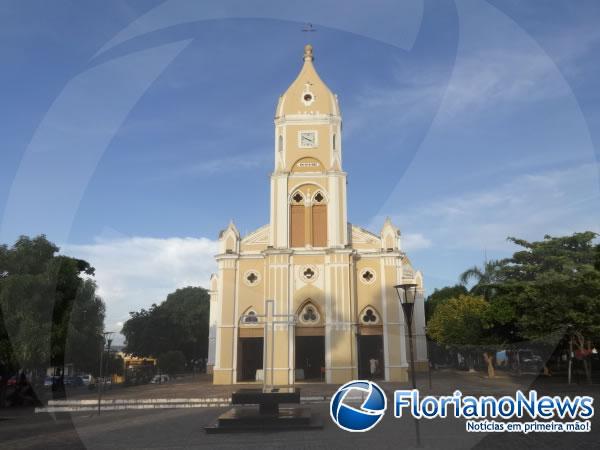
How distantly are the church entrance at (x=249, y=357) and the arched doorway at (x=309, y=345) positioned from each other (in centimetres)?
263

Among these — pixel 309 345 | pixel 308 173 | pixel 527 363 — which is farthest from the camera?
pixel 527 363

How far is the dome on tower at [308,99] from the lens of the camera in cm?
3847

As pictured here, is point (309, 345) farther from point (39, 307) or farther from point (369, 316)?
point (39, 307)

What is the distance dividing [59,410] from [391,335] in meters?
20.4

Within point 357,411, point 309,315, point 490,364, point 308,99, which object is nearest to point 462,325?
point 490,364

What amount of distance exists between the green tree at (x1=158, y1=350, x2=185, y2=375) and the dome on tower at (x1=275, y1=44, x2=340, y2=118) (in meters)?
27.5

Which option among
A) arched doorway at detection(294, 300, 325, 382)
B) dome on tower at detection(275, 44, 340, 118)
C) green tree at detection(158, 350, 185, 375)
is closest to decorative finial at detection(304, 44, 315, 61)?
dome on tower at detection(275, 44, 340, 118)

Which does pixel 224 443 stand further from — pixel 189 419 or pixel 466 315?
pixel 466 315

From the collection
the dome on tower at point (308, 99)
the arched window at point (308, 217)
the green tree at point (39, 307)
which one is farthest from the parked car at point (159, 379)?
the dome on tower at point (308, 99)

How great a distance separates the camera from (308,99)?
127 feet

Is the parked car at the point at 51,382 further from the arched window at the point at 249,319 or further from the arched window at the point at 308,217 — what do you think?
the arched window at the point at 308,217

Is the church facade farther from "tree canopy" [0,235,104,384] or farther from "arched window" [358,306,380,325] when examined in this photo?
"tree canopy" [0,235,104,384]

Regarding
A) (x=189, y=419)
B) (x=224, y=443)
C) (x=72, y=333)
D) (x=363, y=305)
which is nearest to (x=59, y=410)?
(x=72, y=333)

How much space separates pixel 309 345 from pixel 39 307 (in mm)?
19940
